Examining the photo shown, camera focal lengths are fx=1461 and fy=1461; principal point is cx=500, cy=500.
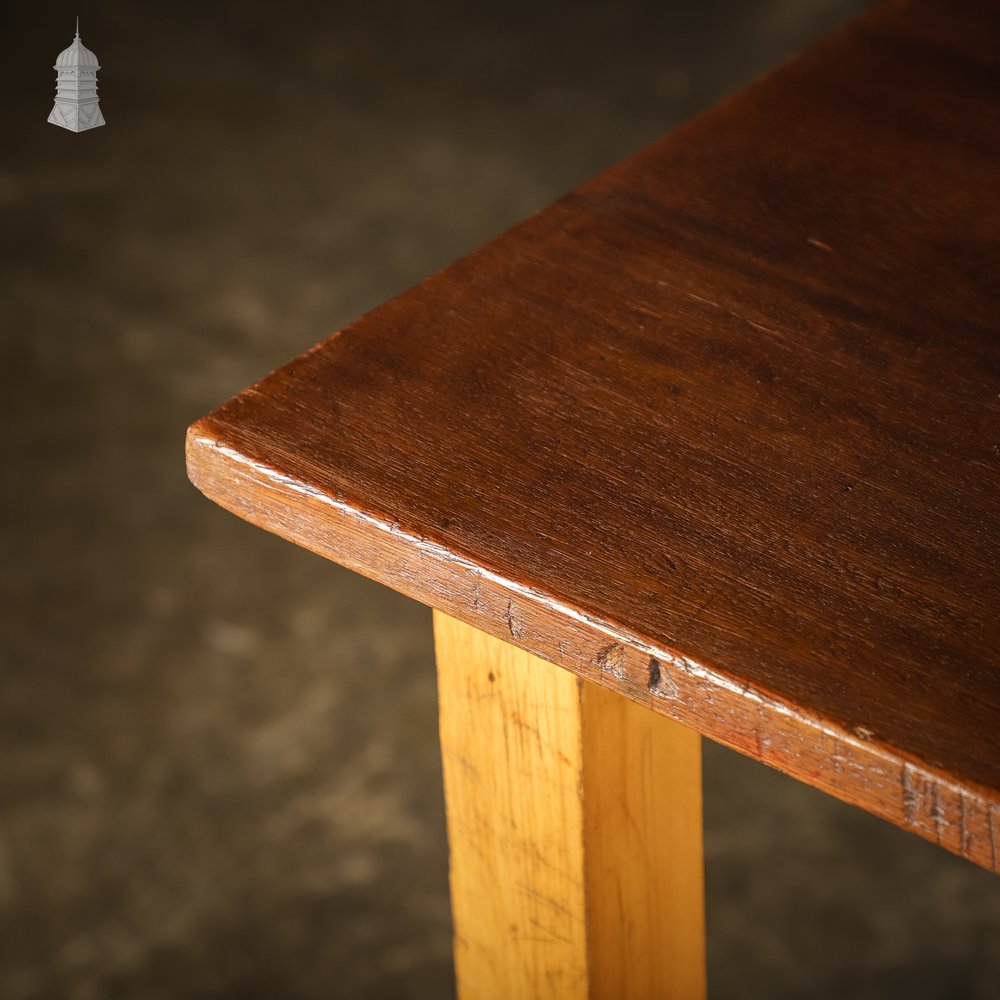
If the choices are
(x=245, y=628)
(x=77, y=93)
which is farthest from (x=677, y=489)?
(x=245, y=628)

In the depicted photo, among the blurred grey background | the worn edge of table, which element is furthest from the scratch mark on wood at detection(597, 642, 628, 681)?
the blurred grey background

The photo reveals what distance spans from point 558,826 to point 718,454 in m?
0.24

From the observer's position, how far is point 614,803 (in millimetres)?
737

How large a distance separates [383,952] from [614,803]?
2.98ft

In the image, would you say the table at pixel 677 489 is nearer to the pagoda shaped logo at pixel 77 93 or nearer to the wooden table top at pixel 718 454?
the wooden table top at pixel 718 454

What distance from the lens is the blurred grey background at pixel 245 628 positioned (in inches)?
61.5

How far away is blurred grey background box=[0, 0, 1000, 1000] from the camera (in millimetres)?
1562

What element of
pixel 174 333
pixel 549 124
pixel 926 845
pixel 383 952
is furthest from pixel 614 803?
pixel 549 124

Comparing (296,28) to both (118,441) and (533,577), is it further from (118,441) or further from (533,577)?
(533,577)

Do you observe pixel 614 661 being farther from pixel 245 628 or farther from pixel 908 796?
pixel 245 628

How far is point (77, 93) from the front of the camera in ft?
2.71

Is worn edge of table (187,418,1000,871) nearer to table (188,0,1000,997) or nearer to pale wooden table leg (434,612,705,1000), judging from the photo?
table (188,0,1000,997)

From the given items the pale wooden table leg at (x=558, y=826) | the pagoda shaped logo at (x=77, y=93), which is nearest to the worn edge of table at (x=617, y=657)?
the pale wooden table leg at (x=558, y=826)

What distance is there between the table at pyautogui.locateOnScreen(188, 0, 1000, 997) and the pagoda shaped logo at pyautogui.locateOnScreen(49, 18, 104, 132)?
264mm
